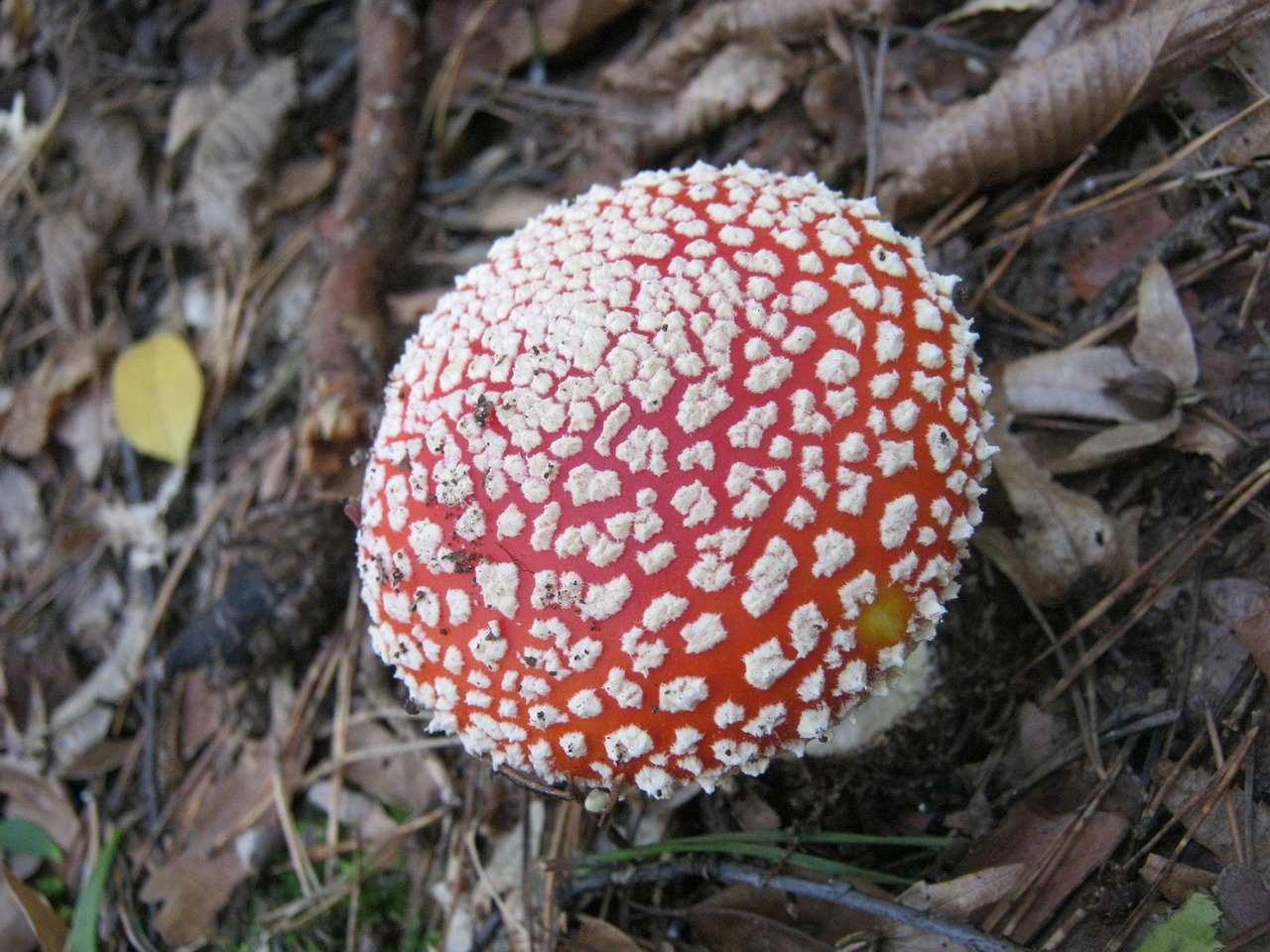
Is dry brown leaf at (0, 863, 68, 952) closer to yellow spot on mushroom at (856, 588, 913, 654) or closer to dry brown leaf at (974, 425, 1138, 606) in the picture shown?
yellow spot on mushroom at (856, 588, 913, 654)

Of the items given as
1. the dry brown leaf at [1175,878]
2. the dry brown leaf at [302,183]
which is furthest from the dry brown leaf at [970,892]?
the dry brown leaf at [302,183]

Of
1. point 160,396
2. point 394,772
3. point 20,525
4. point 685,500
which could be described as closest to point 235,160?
point 160,396

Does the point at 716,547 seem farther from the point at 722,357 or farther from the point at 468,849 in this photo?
the point at 468,849

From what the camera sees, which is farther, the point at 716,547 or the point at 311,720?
the point at 311,720

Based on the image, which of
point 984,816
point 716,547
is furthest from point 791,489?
point 984,816

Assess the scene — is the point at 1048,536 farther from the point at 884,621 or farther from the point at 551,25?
the point at 551,25

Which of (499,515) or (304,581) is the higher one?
(499,515)

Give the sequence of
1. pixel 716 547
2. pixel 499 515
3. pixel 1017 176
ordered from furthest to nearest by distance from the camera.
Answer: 1. pixel 1017 176
2. pixel 499 515
3. pixel 716 547
